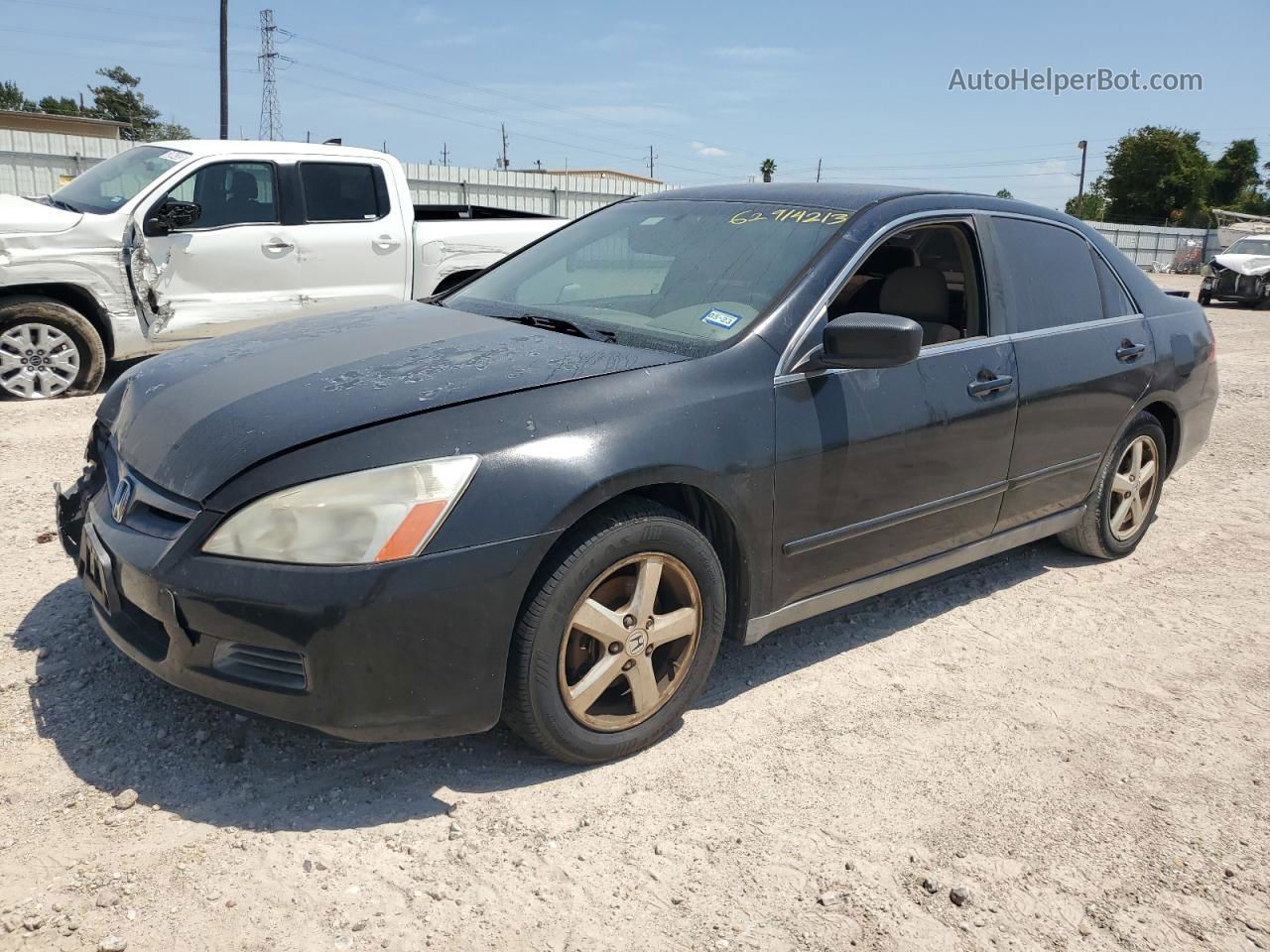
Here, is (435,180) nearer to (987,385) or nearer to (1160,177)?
(987,385)

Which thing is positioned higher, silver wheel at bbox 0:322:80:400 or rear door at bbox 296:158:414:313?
rear door at bbox 296:158:414:313

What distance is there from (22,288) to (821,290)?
20.1 ft

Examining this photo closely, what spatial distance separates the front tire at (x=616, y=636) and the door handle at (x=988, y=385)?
133 cm

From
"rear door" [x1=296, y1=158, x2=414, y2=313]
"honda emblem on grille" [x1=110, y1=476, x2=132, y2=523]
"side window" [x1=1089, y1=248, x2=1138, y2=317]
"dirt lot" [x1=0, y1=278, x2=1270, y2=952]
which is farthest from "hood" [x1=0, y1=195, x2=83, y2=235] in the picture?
"side window" [x1=1089, y1=248, x2=1138, y2=317]

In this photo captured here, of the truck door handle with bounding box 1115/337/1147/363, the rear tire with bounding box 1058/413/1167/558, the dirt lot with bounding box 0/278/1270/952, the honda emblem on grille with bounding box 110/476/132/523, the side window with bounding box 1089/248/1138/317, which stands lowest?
the dirt lot with bounding box 0/278/1270/952

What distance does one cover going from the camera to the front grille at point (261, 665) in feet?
8.11

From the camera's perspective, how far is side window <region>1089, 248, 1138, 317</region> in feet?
15.0

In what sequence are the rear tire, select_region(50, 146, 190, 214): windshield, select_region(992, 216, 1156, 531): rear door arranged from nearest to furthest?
select_region(992, 216, 1156, 531): rear door < the rear tire < select_region(50, 146, 190, 214): windshield

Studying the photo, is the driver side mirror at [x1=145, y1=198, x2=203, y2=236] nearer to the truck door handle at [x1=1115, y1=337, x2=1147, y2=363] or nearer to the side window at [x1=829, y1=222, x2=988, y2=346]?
the side window at [x1=829, y1=222, x2=988, y2=346]

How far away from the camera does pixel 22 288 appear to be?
278 inches

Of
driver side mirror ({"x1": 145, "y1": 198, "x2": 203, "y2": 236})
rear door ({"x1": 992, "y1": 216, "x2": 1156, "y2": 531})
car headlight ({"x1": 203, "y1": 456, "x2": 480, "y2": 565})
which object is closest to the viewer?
car headlight ({"x1": 203, "y1": 456, "x2": 480, "y2": 565})

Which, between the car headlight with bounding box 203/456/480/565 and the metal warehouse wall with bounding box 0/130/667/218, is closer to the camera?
the car headlight with bounding box 203/456/480/565

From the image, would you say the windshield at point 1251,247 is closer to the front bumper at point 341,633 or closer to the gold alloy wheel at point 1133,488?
the gold alloy wheel at point 1133,488

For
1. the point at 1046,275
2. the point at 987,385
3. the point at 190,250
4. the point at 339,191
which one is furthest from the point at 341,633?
the point at 339,191
